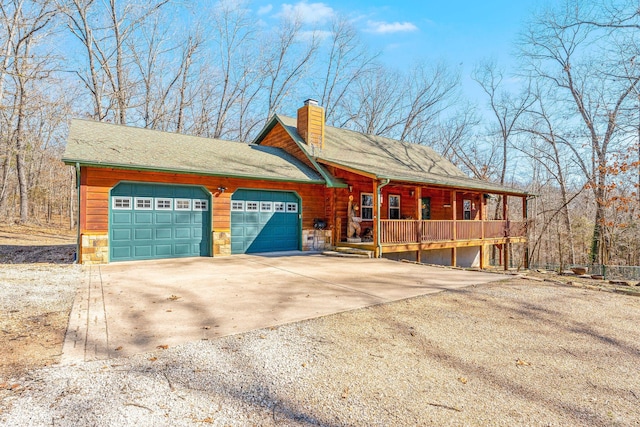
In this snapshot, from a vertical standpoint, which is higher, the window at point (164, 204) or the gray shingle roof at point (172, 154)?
the gray shingle roof at point (172, 154)

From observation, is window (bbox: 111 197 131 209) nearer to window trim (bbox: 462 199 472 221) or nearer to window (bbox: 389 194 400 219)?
window (bbox: 389 194 400 219)

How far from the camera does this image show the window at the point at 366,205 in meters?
13.9

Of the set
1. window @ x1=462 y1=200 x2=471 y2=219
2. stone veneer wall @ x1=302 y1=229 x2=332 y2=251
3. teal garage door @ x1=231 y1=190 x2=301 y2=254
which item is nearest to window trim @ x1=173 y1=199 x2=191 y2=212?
teal garage door @ x1=231 y1=190 x2=301 y2=254

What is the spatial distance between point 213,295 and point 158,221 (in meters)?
5.58

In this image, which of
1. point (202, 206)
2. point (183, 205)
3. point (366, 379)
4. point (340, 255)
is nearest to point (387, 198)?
point (340, 255)

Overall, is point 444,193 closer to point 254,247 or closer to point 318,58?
point 254,247

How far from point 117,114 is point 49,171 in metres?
13.4

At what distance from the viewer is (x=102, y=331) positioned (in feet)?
12.7

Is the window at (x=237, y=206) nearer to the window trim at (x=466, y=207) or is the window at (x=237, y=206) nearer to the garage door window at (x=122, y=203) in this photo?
the garage door window at (x=122, y=203)

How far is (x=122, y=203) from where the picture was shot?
9578 millimetres

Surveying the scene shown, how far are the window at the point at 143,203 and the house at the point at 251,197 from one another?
3 cm

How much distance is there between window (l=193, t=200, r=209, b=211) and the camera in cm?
1082

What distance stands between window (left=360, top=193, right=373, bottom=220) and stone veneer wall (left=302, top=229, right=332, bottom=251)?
69.2 inches

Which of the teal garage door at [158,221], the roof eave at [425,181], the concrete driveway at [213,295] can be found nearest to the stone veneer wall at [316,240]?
the roof eave at [425,181]
